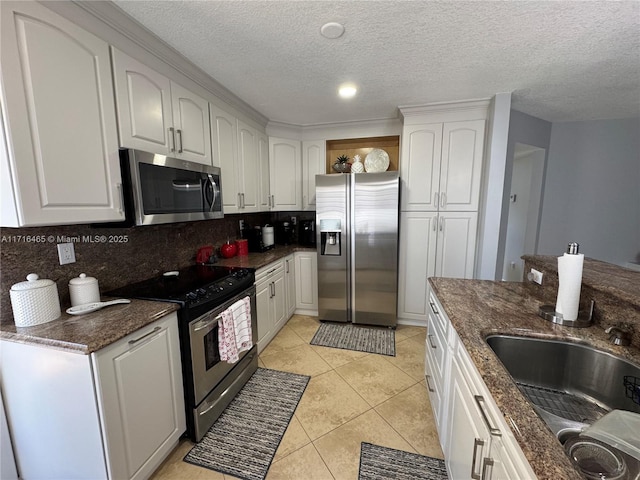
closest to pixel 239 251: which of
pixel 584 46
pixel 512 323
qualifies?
pixel 512 323

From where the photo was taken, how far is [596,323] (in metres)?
1.25

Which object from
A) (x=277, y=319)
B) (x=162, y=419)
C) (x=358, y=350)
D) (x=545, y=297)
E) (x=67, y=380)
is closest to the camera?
(x=67, y=380)

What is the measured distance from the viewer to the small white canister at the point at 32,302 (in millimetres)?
1164

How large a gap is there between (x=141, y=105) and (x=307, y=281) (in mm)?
2405

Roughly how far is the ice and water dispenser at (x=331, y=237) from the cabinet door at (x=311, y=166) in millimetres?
642

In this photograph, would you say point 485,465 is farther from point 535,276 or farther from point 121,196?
point 121,196

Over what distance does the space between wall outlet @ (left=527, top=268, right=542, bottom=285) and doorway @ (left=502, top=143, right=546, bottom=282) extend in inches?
74.8

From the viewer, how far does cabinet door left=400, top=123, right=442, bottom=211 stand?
112 inches

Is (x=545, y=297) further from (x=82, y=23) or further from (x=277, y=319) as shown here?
(x=82, y=23)

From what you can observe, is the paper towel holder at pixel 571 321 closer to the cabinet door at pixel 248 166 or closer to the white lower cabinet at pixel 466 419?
the white lower cabinet at pixel 466 419

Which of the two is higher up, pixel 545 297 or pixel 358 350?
pixel 545 297

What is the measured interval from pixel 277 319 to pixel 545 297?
2327 millimetres

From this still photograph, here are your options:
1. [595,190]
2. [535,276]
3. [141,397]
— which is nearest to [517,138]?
[595,190]

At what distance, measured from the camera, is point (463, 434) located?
1112 millimetres
